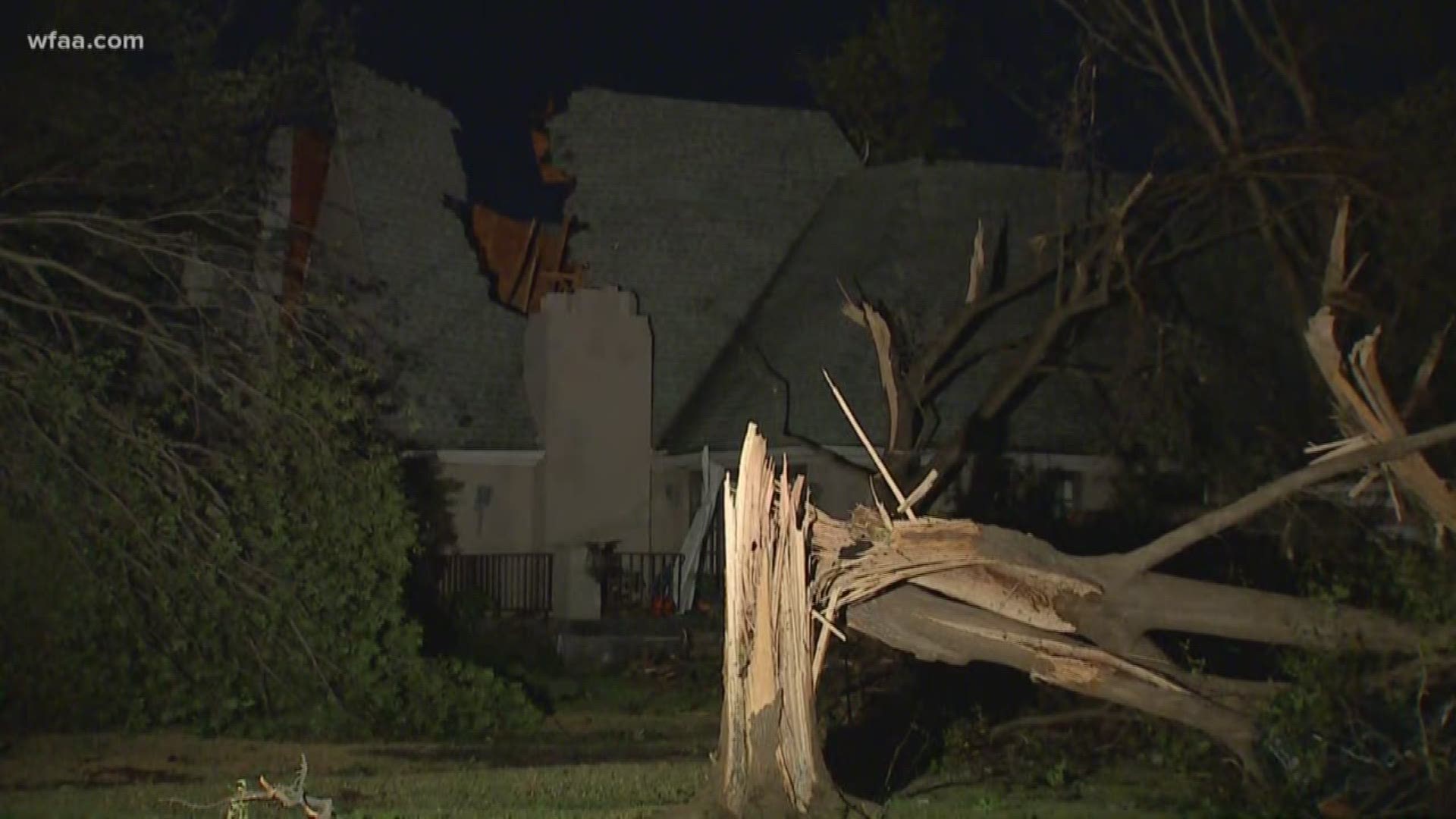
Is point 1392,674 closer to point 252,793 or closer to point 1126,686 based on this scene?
point 1126,686

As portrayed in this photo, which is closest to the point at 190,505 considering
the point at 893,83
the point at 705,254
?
the point at 705,254

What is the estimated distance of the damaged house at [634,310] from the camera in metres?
22.3

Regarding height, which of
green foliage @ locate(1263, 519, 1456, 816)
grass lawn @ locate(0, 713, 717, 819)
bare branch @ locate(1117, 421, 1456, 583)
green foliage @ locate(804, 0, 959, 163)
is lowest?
grass lawn @ locate(0, 713, 717, 819)

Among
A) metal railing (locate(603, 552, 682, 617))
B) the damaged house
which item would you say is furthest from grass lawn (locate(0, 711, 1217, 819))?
the damaged house

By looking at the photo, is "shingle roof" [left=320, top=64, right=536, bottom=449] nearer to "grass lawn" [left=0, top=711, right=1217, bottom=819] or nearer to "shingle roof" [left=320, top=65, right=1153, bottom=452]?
"shingle roof" [left=320, top=65, right=1153, bottom=452]

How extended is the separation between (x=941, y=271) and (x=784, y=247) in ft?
8.44

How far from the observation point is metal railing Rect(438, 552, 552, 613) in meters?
22.3

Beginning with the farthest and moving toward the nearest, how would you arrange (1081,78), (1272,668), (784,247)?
(784,247)
(1081,78)
(1272,668)

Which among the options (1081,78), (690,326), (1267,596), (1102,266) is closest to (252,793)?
(1267,596)

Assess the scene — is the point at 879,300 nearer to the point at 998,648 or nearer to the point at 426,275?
the point at 426,275

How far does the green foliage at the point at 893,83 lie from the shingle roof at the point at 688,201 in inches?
206

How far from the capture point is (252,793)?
9.98 metres

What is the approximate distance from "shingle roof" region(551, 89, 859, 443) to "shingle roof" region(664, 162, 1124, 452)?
33 cm

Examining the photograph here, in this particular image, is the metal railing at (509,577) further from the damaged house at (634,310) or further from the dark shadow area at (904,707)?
the dark shadow area at (904,707)
